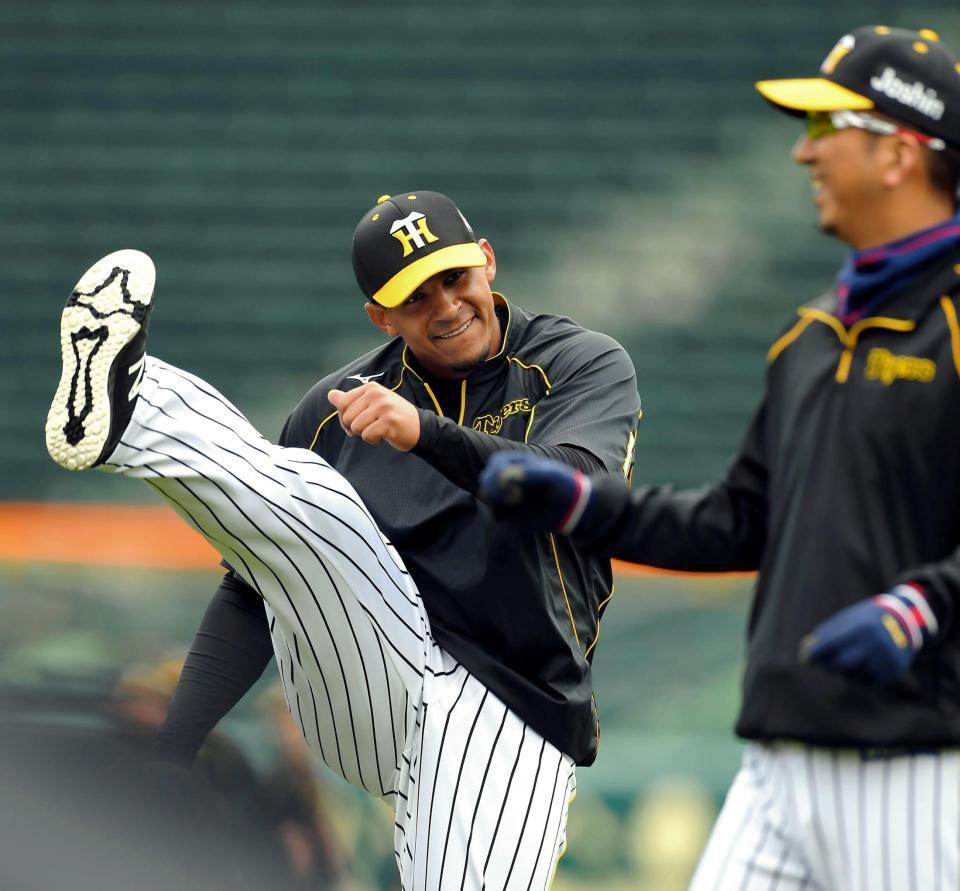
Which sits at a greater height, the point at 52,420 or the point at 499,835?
the point at 52,420

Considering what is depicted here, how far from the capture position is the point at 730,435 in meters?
10.8

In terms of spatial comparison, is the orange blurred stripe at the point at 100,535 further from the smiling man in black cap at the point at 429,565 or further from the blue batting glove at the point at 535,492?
the blue batting glove at the point at 535,492

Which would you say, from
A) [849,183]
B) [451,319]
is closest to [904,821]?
[849,183]

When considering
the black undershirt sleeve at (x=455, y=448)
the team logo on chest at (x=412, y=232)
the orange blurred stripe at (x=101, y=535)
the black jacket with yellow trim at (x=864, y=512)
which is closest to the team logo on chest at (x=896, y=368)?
the black jacket with yellow trim at (x=864, y=512)

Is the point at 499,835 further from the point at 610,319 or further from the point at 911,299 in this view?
the point at 610,319

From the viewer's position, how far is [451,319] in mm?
4191

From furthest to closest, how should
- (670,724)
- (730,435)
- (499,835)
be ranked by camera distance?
(730,435) → (670,724) → (499,835)

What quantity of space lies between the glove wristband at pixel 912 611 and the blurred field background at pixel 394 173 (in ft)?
25.4

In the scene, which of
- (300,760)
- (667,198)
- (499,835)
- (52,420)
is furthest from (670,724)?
(667,198)

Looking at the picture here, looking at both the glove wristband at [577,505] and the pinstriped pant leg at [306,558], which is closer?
the glove wristband at [577,505]

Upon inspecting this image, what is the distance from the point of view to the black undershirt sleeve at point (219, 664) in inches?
170

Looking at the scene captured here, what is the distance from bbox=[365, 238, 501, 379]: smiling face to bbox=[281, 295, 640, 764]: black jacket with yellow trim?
0.07 meters

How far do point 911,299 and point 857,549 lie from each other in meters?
0.41

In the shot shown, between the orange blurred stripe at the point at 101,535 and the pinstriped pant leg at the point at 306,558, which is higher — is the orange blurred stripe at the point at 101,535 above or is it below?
below
